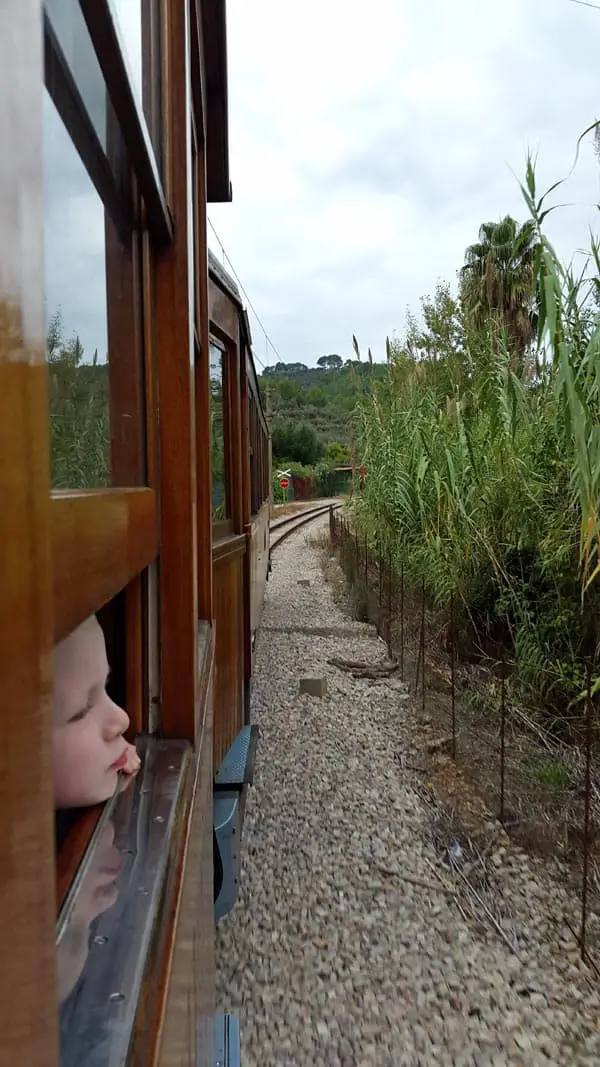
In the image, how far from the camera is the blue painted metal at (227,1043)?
1593mm

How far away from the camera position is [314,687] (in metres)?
5.16

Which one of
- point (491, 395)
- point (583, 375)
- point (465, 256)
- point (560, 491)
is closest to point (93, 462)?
point (583, 375)

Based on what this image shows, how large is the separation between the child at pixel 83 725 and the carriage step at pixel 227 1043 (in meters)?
1.13

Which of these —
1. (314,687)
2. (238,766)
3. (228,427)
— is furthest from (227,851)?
(314,687)

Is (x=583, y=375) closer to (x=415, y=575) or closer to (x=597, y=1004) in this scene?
(x=597, y=1004)

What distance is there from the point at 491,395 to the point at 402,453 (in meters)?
1.74

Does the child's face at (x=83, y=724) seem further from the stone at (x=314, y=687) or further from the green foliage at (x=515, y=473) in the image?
the stone at (x=314, y=687)

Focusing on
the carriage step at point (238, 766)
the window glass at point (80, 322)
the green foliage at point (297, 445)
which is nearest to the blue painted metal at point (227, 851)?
the carriage step at point (238, 766)

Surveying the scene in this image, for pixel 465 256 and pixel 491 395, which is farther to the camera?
pixel 465 256

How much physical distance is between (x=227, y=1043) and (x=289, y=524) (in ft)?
63.7

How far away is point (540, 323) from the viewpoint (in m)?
2.34

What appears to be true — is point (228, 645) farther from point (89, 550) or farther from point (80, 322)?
point (89, 550)

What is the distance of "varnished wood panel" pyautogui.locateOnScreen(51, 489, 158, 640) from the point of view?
1.39 ft

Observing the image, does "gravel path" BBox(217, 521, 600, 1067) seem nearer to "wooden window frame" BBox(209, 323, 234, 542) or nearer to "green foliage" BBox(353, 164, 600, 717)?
"green foliage" BBox(353, 164, 600, 717)
